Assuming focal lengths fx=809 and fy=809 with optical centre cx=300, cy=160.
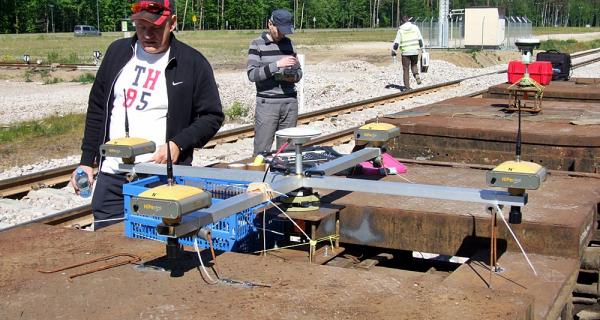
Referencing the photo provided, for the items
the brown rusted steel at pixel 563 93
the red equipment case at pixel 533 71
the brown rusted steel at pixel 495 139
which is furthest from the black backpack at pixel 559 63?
the brown rusted steel at pixel 495 139

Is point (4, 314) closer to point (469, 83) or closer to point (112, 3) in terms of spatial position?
point (469, 83)

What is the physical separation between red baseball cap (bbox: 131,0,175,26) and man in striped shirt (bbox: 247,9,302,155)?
3.40 metres

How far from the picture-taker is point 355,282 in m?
2.66

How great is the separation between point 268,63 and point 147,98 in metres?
3.50

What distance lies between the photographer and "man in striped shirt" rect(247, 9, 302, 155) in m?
7.55

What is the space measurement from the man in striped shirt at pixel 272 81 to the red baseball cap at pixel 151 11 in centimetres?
340

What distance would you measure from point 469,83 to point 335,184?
22115 millimetres

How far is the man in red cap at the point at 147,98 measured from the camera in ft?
13.8

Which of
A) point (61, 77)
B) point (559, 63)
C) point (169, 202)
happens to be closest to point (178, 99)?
point (169, 202)

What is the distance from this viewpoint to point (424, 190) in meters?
3.08

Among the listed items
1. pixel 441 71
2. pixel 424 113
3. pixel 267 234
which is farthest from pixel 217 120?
pixel 441 71

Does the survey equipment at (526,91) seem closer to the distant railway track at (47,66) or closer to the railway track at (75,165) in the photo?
the railway track at (75,165)

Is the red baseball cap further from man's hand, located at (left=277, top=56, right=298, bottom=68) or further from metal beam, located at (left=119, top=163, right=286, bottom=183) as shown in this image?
man's hand, located at (left=277, top=56, right=298, bottom=68)

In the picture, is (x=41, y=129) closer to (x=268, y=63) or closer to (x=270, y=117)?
(x=270, y=117)
